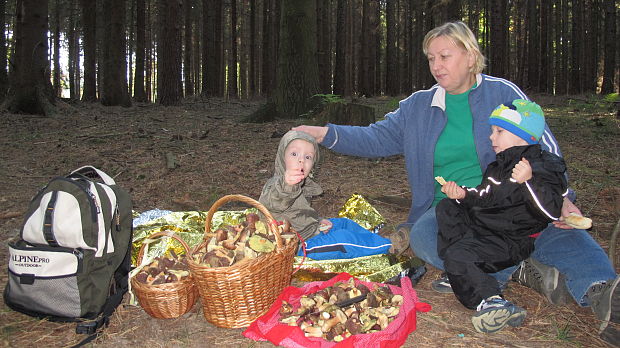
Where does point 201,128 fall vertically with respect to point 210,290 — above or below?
above

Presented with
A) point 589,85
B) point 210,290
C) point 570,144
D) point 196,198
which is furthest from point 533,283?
point 589,85

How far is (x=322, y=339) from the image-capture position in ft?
7.98

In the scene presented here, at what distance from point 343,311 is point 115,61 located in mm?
12748

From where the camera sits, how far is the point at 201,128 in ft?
31.0

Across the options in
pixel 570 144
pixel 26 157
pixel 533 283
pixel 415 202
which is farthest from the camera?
pixel 570 144

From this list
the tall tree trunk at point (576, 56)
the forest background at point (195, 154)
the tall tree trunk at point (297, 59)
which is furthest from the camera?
the tall tree trunk at point (576, 56)

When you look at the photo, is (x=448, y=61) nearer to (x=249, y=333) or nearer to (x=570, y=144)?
(x=249, y=333)

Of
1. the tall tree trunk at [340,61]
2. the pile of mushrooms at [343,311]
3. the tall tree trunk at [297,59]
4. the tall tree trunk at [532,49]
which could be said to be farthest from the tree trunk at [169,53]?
the tall tree trunk at [532,49]

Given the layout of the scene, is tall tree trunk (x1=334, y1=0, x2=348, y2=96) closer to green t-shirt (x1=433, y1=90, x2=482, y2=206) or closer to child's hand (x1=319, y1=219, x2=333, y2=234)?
green t-shirt (x1=433, y1=90, x2=482, y2=206)

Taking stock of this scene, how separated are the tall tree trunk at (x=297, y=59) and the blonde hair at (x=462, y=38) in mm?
5672

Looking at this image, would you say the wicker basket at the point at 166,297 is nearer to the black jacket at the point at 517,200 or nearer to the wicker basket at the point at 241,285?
the wicker basket at the point at 241,285

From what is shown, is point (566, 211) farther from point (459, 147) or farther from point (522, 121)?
point (459, 147)

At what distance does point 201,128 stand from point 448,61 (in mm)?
6856

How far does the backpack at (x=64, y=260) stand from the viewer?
270 cm
